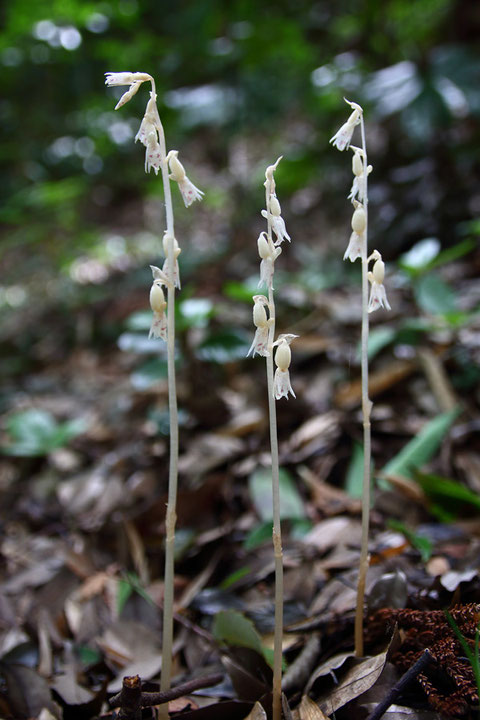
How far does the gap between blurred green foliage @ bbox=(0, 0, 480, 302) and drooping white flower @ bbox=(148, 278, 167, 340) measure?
9.12ft

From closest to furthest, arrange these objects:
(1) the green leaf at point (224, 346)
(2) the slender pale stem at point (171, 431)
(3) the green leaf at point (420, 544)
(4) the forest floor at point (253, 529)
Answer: (2) the slender pale stem at point (171, 431)
(4) the forest floor at point (253, 529)
(3) the green leaf at point (420, 544)
(1) the green leaf at point (224, 346)

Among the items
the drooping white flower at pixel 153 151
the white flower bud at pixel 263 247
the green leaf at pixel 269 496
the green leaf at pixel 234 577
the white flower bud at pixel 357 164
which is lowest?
the green leaf at pixel 234 577

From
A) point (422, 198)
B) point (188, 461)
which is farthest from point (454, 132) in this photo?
point (188, 461)

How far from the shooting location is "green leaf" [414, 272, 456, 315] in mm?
2455

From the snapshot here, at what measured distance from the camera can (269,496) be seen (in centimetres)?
202

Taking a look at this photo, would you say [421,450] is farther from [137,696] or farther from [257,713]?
[137,696]

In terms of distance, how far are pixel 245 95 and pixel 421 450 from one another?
146 inches

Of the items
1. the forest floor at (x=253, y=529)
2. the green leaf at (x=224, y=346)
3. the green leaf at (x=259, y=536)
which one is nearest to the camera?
the forest floor at (x=253, y=529)

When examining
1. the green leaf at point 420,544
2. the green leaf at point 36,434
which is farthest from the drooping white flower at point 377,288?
the green leaf at point 36,434

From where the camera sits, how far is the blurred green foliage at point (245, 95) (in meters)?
3.69

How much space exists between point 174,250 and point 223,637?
3.18 feet

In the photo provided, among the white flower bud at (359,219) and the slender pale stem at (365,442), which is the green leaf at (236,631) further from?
the white flower bud at (359,219)

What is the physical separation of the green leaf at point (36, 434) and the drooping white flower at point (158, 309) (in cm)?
158

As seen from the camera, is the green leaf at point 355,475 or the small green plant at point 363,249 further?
the green leaf at point 355,475
